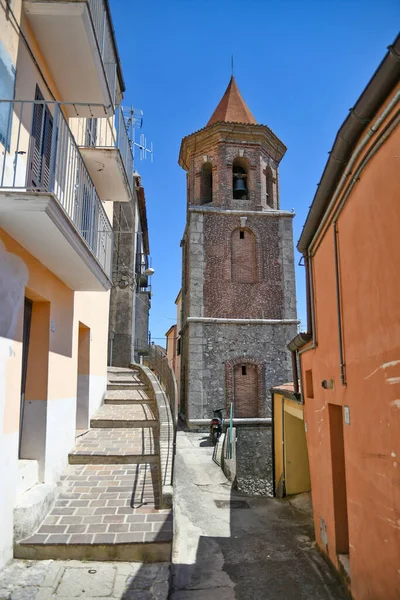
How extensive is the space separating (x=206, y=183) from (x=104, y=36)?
53.0 ft

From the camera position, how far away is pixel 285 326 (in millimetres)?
20109

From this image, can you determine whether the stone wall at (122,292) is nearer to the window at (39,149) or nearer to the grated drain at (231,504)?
the grated drain at (231,504)

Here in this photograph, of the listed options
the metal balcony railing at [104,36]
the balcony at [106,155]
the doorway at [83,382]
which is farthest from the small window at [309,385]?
the metal balcony railing at [104,36]

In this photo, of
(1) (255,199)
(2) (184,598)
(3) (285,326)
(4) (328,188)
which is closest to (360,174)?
(4) (328,188)

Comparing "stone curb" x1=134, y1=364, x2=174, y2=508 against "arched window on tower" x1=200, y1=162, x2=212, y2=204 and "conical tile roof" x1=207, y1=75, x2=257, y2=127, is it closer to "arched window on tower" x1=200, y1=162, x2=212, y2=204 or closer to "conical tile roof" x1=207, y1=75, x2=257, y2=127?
"arched window on tower" x1=200, y1=162, x2=212, y2=204

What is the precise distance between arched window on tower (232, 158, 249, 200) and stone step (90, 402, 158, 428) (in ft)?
46.3

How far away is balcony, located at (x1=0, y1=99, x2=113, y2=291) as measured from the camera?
401cm

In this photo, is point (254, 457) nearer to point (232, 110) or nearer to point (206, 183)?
point (206, 183)

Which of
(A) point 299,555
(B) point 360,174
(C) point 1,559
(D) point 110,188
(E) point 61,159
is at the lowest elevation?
(A) point 299,555

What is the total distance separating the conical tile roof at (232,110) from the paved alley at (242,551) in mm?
18812

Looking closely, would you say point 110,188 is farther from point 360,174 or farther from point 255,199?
point 255,199

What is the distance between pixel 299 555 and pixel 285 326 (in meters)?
14.4

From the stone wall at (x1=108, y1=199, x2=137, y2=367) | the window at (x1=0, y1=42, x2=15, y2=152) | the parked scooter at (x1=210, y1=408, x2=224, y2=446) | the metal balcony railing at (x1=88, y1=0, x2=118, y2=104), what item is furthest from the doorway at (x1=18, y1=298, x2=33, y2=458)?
the stone wall at (x1=108, y1=199, x2=137, y2=367)

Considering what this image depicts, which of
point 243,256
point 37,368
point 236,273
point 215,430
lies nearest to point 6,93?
point 37,368
